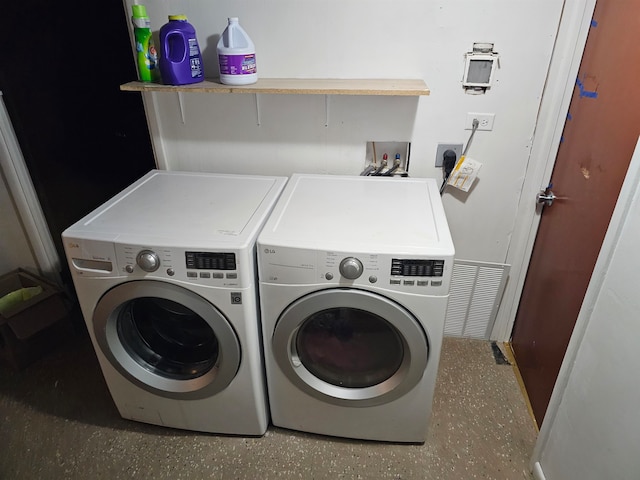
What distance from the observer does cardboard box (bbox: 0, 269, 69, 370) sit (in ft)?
6.32

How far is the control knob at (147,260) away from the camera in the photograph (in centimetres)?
133

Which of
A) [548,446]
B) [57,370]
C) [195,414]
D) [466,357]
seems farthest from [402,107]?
→ [57,370]

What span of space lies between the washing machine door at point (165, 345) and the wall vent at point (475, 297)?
1069mm

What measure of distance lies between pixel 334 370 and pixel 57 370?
1321 mm

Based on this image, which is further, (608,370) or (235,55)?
(235,55)

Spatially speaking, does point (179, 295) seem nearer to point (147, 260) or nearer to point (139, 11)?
point (147, 260)

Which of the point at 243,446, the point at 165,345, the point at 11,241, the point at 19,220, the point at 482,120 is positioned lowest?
the point at 243,446

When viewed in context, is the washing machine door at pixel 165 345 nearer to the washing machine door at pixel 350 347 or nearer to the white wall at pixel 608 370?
the washing machine door at pixel 350 347

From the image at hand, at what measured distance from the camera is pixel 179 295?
1385 mm

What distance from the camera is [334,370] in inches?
62.4

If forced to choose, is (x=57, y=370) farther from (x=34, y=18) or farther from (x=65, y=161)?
(x=34, y=18)

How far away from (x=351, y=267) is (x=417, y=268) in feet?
0.63

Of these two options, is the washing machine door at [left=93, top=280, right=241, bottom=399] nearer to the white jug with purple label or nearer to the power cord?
the white jug with purple label

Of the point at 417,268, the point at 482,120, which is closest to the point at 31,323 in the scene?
the point at 417,268
